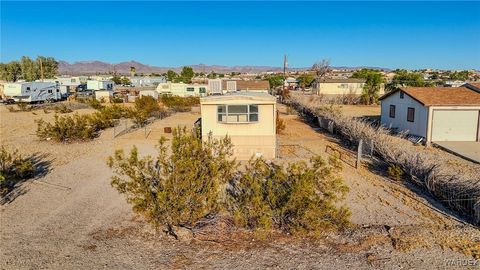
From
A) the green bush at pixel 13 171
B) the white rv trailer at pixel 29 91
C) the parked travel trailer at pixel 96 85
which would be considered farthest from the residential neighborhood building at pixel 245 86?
the green bush at pixel 13 171

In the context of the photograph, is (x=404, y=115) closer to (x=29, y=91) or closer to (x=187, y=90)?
(x=187, y=90)

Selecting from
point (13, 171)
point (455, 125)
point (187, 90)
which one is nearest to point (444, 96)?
point (455, 125)

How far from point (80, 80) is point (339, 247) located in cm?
7407

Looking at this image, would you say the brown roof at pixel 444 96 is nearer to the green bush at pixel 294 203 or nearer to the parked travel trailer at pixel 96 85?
→ the green bush at pixel 294 203

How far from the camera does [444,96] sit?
743 inches

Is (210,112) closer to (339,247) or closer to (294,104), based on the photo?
(339,247)

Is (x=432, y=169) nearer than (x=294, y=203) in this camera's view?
No

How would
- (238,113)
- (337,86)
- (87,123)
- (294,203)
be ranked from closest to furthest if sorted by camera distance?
(294,203)
(238,113)
(87,123)
(337,86)

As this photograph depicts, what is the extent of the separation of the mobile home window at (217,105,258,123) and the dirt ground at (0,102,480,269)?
5231 millimetres

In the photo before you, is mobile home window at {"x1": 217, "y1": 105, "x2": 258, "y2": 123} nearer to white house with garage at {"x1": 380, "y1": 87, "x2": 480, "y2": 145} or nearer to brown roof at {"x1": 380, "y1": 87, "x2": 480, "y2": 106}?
white house with garage at {"x1": 380, "y1": 87, "x2": 480, "y2": 145}

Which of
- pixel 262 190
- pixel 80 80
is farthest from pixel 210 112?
pixel 80 80

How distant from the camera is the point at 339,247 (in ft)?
24.3

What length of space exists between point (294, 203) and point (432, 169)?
217 inches

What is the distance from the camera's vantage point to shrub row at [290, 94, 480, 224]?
30.0ft
